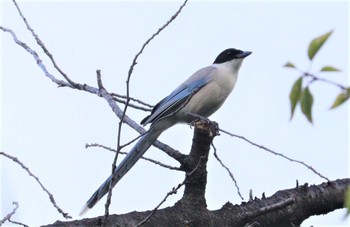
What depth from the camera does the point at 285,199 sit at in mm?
4289

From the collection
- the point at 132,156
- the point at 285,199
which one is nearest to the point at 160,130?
the point at 132,156

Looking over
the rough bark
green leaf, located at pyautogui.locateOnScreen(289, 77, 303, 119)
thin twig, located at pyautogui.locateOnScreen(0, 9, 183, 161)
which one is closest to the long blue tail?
thin twig, located at pyautogui.locateOnScreen(0, 9, 183, 161)

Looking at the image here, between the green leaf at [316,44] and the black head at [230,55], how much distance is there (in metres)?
4.71

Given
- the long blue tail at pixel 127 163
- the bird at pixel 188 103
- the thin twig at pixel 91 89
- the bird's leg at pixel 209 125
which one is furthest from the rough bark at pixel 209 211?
the bird at pixel 188 103

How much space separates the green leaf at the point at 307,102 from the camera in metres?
1.88

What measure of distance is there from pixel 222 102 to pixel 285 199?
1.69 metres

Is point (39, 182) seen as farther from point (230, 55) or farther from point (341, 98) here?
point (230, 55)

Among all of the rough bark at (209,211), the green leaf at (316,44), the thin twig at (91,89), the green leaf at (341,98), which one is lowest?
the green leaf at (341,98)

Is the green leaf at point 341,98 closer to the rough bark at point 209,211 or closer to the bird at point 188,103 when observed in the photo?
the rough bark at point 209,211

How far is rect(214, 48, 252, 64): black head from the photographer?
6.60 metres

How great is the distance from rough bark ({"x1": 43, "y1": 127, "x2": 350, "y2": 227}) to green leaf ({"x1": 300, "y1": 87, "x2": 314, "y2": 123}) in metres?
1.82

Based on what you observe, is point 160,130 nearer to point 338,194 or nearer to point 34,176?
point 338,194

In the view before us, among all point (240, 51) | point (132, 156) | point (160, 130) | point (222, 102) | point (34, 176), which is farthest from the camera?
point (240, 51)

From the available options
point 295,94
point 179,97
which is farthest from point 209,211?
point 295,94
